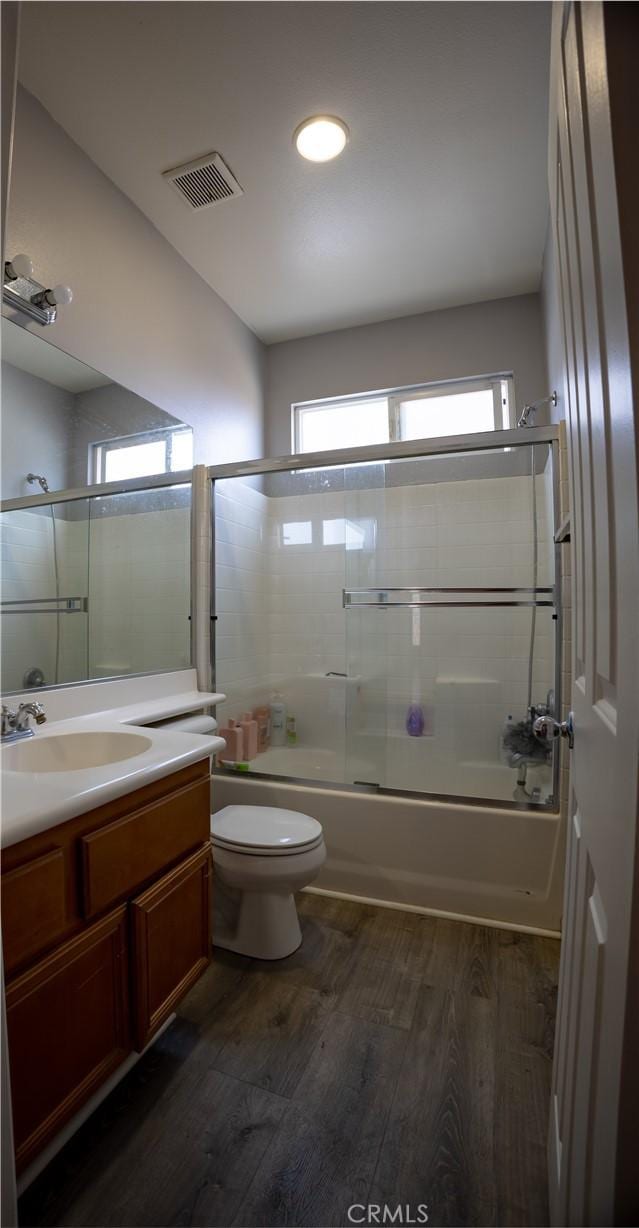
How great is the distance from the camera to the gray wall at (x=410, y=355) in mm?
2566

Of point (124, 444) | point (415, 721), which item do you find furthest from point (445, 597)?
point (124, 444)

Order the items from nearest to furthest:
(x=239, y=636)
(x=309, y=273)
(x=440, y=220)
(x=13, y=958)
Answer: (x=13, y=958) → (x=440, y=220) → (x=309, y=273) → (x=239, y=636)

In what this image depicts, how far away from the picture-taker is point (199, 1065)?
4.06 ft

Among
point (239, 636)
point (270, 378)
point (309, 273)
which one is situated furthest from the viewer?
point (270, 378)

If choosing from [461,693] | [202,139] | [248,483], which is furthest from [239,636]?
[202,139]

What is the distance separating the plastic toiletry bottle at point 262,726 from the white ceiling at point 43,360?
1757 millimetres

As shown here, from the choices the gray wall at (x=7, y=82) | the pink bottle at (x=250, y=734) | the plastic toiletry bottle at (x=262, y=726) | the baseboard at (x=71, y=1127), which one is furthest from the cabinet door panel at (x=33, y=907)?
the plastic toiletry bottle at (x=262, y=726)

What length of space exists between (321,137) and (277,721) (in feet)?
8.35

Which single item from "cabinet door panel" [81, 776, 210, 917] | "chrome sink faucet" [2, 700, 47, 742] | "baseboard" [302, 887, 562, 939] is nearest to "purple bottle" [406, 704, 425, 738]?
"baseboard" [302, 887, 562, 939]

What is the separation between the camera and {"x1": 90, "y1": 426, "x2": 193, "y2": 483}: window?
1.76 m

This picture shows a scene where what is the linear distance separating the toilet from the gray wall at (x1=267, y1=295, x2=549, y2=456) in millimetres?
2224

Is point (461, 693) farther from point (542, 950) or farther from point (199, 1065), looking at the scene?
point (199, 1065)

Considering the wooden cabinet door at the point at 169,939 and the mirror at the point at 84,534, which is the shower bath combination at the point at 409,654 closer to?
the mirror at the point at 84,534

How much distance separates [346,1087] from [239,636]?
185 cm
